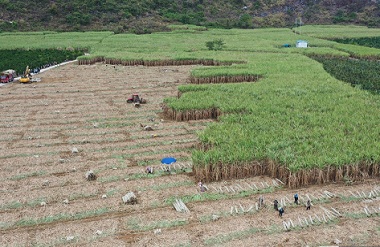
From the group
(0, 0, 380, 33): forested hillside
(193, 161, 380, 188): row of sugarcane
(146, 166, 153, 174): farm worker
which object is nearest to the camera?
(193, 161, 380, 188): row of sugarcane

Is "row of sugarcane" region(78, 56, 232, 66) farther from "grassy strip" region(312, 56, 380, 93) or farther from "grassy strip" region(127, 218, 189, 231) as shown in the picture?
"grassy strip" region(127, 218, 189, 231)

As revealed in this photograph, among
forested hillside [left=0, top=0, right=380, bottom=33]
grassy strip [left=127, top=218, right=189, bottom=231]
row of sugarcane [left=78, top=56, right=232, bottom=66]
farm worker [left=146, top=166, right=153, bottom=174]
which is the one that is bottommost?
grassy strip [left=127, top=218, right=189, bottom=231]

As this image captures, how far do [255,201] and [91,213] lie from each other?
4685mm

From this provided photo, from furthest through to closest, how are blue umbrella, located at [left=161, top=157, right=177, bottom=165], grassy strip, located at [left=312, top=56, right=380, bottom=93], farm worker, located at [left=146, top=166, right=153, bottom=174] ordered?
1. grassy strip, located at [left=312, top=56, right=380, bottom=93]
2. blue umbrella, located at [left=161, top=157, right=177, bottom=165]
3. farm worker, located at [left=146, top=166, right=153, bottom=174]

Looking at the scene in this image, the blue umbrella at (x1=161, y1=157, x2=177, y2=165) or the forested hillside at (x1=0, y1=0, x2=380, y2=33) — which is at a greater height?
the forested hillside at (x1=0, y1=0, x2=380, y2=33)

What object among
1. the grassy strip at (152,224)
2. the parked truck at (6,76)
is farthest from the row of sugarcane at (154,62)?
the grassy strip at (152,224)

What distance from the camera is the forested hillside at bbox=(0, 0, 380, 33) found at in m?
71.6

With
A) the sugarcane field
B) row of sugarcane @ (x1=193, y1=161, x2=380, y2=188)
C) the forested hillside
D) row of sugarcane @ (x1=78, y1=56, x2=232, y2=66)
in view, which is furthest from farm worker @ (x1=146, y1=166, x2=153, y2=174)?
the forested hillside

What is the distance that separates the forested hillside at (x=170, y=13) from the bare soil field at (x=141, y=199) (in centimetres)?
5747

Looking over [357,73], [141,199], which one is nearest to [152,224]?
[141,199]

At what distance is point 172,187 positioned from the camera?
1240 centimetres

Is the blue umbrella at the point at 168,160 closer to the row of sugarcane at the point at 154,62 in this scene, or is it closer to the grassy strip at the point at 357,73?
the grassy strip at the point at 357,73

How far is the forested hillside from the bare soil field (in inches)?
2263

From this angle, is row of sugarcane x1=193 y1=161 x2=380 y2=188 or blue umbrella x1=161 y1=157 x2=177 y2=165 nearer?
row of sugarcane x1=193 y1=161 x2=380 y2=188
